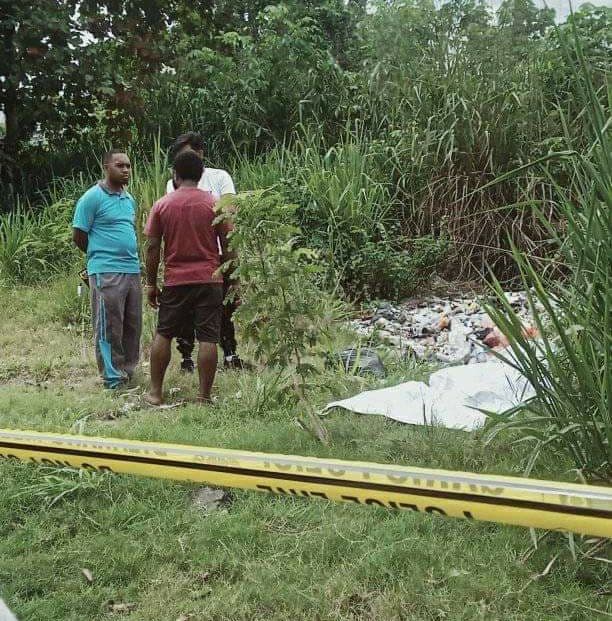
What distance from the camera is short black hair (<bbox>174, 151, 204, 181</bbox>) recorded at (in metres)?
4.70

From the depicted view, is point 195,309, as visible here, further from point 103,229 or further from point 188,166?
point 103,229

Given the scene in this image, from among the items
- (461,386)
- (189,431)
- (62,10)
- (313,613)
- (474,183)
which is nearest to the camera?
(313,613)

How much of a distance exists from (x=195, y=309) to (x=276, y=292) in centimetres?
118

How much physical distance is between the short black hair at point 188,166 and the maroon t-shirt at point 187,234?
0.08 metres

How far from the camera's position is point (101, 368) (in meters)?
5.40

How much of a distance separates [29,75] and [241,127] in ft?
9.58

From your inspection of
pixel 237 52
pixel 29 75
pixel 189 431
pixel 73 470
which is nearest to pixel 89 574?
pixel 73 470

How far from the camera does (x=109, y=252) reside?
528 cm

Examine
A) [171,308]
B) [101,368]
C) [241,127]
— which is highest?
[241,127]

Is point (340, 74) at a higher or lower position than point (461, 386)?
higher

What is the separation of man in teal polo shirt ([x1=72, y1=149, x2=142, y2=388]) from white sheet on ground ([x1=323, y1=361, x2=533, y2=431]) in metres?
1.77

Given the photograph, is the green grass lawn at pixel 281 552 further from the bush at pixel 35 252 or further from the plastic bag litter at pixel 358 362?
the bush at pixel 35 252

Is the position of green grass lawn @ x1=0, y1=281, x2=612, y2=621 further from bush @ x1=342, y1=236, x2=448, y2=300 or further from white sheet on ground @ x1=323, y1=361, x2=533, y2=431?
bush @ x1=342, y1=236, x2=448, y2=300

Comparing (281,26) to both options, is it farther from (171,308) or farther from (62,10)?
(171,308)
